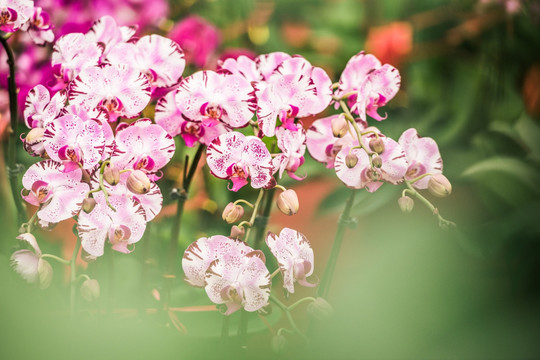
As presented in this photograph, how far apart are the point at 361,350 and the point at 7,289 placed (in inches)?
5.9

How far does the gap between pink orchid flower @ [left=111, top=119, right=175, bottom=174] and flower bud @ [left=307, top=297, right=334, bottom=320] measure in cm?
11

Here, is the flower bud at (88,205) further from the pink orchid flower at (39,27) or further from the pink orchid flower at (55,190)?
the pink orchid flower at (39,27)

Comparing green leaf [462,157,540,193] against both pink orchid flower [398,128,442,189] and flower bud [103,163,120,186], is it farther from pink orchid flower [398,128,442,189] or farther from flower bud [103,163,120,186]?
flower bud [103,163,120,186]

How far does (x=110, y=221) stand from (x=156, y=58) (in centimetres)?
9

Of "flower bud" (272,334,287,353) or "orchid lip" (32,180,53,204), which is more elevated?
"orchid lip" (32,180,53,204)

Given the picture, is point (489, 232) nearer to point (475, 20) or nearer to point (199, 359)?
point (199, 359)

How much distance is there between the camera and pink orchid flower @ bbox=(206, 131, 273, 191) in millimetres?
280

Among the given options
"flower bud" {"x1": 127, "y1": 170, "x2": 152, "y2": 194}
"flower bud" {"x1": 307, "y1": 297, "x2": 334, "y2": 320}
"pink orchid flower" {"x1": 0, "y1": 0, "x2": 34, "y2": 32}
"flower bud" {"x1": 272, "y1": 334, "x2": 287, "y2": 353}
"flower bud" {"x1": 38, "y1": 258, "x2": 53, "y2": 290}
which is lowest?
"flower bud" {"x1": 272, "y1": 334, "x2": 287, "y2": 353}

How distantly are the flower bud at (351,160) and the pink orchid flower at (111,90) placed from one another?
108 millimetres

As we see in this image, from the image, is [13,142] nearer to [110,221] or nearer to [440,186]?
[110,221]

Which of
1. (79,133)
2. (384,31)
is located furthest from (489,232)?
(384,31)

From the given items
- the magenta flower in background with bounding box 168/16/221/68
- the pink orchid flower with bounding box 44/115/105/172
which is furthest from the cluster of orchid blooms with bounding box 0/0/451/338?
the magenta flower in background with bounding box 168/16/221/68

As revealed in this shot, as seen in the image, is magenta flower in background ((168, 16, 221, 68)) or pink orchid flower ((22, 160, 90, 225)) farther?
magenta flower in background ((168, 16, 221, 68))

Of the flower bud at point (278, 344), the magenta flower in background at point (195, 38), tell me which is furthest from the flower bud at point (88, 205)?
the magenta flower in background at point (195, 38)
